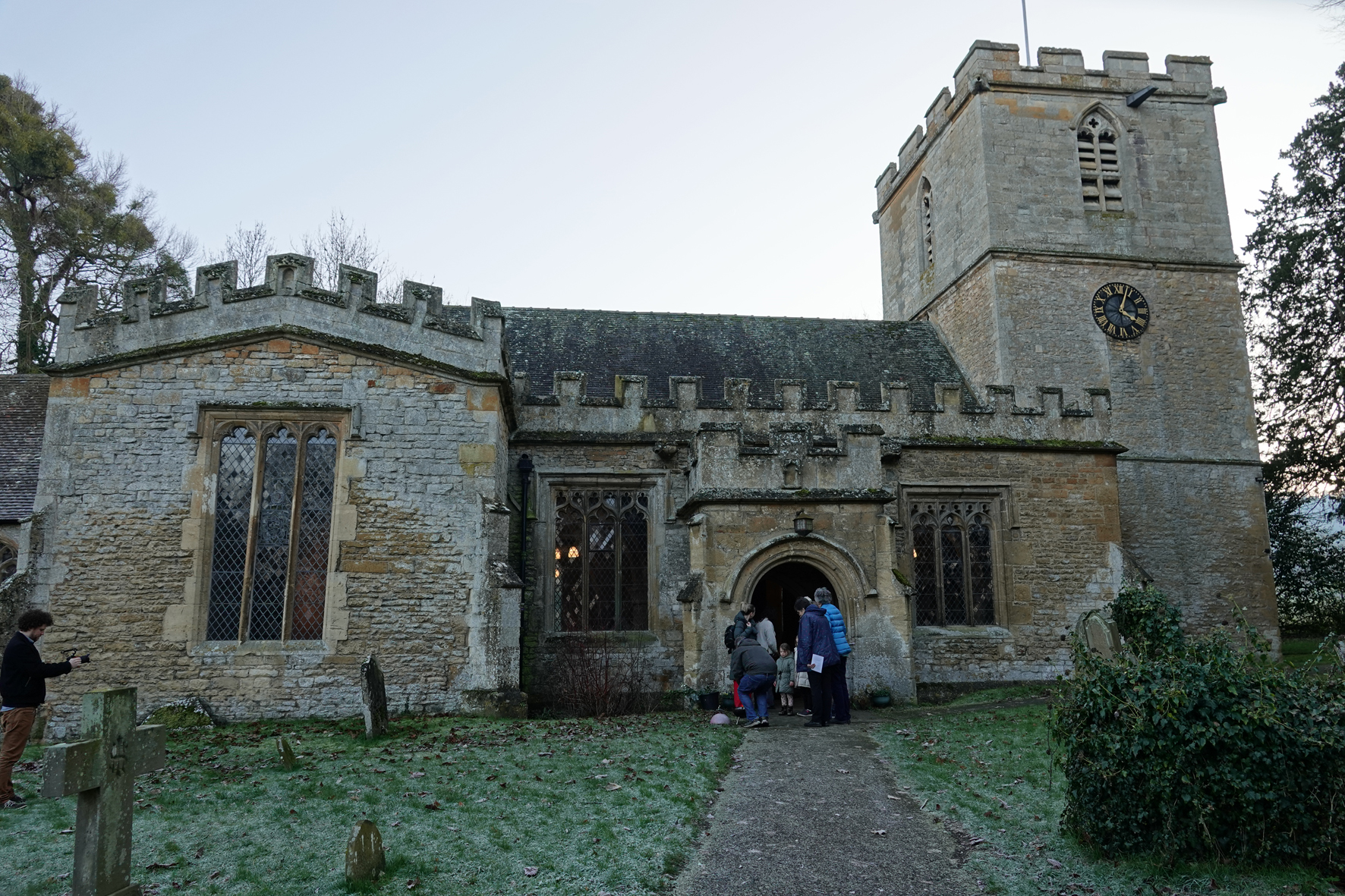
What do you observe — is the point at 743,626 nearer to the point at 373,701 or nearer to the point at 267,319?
the point at 373,701

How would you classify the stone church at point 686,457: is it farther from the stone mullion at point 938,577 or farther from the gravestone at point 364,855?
the gravestone at point 364,855

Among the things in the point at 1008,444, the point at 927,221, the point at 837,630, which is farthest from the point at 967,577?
the point at 927,221

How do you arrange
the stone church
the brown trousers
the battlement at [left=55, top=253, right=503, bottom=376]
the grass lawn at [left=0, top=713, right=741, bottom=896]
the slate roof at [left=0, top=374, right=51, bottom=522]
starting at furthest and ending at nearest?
the slate roof at [left=0, top=374, right=51, bottom=522] < the battlement at [left=55, top=253, right=503, bottom=376] < the stone church < the brown trousers < the grass lawn at [left=0, top=713, right=741, bottom=896]

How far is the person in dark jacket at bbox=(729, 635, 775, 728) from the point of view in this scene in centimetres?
1052

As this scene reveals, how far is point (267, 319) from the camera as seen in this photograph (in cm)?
1191

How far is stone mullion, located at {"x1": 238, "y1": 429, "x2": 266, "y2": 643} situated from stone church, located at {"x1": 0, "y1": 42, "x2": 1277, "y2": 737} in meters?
0.04

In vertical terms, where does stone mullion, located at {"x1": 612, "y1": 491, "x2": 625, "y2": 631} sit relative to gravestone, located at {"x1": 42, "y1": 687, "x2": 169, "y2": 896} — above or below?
above

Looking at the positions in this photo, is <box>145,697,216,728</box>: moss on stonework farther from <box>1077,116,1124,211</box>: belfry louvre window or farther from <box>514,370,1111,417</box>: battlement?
<box>1077,116,1124,211</box>: belfry louvre window

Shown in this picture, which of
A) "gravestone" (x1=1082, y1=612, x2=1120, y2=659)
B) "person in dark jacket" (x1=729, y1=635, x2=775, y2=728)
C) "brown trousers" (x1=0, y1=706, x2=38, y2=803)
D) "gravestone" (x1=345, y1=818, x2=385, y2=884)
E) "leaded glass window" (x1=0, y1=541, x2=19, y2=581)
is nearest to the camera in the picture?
"gravestone" (x1=345, y1=818, x2=385, y2=884)

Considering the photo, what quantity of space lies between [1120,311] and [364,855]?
60.1ft

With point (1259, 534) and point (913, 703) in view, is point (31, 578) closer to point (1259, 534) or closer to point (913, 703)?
point (913, 703)

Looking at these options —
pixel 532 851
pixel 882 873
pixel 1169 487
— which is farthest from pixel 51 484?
pixel 1169 487

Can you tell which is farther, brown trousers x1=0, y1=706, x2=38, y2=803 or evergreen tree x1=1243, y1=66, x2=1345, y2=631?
evergreen tree x1=1243, y1=66, x2=1345, y2=631

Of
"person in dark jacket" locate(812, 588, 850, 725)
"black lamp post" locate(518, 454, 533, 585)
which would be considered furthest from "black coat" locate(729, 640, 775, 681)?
"black lamp post" locate(518, 454, 533, 585)
